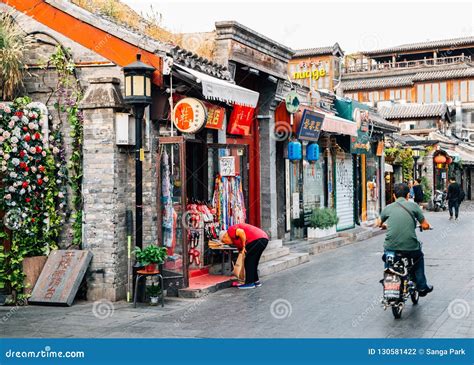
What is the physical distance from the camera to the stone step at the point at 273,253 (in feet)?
45.3

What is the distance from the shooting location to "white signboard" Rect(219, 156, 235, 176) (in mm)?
12453

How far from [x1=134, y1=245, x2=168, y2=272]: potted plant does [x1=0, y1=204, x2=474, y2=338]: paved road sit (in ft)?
2.22

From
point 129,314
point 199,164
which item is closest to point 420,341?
point 129,314

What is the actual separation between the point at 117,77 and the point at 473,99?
4568 centimetres

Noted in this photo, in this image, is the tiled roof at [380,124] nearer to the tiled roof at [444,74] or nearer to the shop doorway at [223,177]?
the shop doorway at [223,177]

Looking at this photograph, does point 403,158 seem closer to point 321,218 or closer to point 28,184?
point 321,218

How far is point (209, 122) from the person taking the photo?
1189 cm

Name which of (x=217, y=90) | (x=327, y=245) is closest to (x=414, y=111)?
(x=327, y=245)

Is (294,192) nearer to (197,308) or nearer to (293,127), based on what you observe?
(293,127)

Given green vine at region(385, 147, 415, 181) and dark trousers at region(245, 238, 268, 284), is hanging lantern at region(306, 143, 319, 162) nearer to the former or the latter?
dark trousers at region(245, 238, 268, 284)

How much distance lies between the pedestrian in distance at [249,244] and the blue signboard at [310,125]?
6142 mm

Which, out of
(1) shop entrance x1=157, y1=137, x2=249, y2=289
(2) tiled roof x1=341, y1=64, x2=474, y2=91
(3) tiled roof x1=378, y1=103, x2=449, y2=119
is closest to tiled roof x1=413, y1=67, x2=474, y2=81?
(2) tiled roof x1=341, y1=64, x2=474, y2=91

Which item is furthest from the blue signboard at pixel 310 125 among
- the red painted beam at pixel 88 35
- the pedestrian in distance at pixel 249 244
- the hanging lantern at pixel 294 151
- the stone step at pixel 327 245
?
the red painted beam at pixel 88 35

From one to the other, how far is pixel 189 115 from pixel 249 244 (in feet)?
8.23
